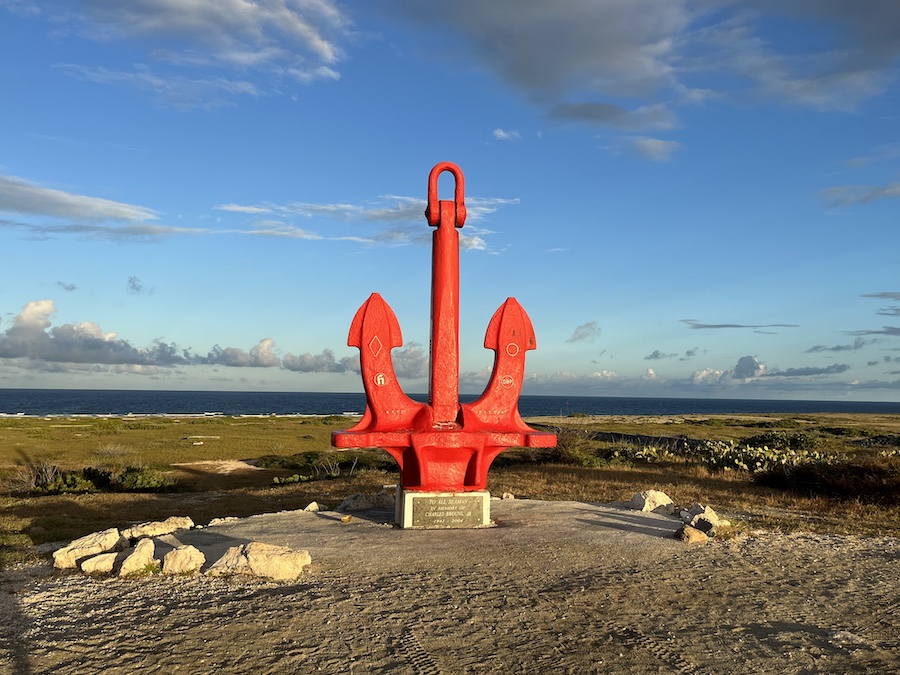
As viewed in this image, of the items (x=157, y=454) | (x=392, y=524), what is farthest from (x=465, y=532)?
(x=157, y=454)

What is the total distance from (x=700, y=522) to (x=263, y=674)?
16.2 ft

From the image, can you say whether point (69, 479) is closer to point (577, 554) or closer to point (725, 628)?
point (577, 554)

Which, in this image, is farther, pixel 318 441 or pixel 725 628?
pixel 318 441

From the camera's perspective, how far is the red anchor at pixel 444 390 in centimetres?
803

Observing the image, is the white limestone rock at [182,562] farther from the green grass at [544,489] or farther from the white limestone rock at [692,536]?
the white limestone rock at [692,536]

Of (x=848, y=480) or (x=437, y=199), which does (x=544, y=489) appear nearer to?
(x=848, y=480)

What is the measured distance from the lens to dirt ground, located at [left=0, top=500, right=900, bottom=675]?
4.14 meters

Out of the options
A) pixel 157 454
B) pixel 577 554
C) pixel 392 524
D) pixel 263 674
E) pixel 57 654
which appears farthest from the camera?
pixel 157 454

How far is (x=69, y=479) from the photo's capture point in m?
14.5

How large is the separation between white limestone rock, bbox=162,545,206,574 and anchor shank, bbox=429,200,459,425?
9.86 ft

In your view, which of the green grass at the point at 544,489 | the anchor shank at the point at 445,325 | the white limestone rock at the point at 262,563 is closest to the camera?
the white limestone rock at the point at 262,563

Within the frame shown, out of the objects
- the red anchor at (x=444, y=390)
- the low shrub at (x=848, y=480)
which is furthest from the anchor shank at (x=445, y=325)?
the low shrub at (x=848, y=480)

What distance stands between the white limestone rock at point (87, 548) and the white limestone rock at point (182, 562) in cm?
104

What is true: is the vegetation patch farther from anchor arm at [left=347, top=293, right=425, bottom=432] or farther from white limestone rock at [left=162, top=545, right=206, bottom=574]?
white limestone rock at [left=162, top=545, right=206, bottom=574]
